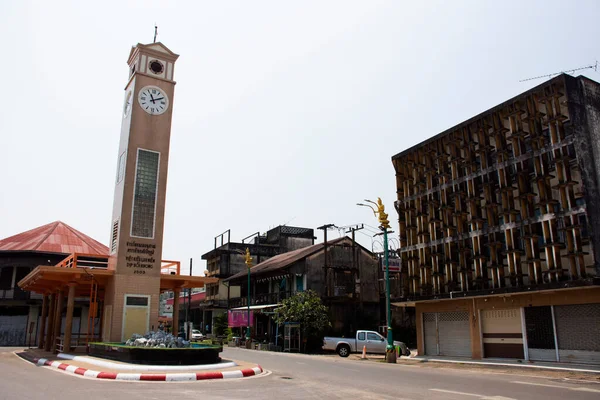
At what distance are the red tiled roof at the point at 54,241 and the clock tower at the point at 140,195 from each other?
21212 mm

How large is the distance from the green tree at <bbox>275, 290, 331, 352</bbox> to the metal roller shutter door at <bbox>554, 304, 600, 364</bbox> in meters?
17.3

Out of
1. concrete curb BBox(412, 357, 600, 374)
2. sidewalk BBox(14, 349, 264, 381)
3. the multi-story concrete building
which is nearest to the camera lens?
sidewalk BBox(14, 349, 264, 381)

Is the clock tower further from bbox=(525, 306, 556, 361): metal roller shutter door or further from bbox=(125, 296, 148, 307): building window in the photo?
bbox=(525, 306, 556, 361): metal roller shutter door

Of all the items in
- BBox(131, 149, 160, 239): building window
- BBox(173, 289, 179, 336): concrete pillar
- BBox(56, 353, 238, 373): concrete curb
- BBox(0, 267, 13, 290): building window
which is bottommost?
BBox(56, 353, 238, 373): concrete curb

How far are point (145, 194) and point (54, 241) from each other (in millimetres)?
24383

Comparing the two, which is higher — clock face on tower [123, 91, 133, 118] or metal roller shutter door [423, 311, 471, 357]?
clock face on tower [123, 91, 133, 118]

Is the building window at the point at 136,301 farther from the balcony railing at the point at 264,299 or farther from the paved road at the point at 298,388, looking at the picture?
the balcony railing at the point at 264,299

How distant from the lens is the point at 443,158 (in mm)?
28547

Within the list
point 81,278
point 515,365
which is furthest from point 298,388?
point 81,278

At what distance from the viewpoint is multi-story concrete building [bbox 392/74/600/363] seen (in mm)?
20984

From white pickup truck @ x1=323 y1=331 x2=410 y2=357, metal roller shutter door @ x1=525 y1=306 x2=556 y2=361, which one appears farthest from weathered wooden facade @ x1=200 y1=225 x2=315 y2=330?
metal roller shutter door @ x1=525 y1=306 x2=556 y2=361

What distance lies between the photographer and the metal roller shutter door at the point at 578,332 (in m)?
20.5

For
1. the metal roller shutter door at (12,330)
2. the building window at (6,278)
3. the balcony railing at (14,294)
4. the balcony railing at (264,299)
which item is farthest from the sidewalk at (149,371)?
the building window at (6,278)

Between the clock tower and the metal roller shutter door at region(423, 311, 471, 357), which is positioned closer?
the clock tower
